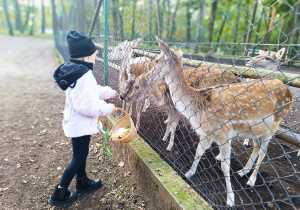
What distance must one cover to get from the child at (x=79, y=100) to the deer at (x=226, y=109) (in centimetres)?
88

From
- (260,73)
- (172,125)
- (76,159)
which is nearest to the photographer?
(260,73)

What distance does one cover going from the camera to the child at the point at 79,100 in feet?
7.01

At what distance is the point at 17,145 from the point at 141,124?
203cm

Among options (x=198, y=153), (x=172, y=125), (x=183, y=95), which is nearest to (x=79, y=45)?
(x=183, y=95)

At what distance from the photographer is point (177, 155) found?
341 centimetres

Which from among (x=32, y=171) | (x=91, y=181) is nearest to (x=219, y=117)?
(x=91, y=181)

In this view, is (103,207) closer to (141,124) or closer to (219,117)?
(219,117)

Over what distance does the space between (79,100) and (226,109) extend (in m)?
1.53

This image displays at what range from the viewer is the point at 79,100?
215cm

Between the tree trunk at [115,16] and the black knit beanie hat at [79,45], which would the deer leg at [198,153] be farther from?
the tree trunk at [115,16]

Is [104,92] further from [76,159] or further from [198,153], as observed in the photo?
[198,153]

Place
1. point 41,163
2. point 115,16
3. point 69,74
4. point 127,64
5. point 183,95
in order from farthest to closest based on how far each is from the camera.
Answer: point 115,16
point 127,64
point 41,163
point 183,95
point 69,74

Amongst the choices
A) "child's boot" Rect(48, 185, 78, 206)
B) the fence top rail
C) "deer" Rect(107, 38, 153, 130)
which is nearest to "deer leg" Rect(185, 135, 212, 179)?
the fence top rail

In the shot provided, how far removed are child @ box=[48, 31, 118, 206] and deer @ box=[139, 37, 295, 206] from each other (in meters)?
0.88
